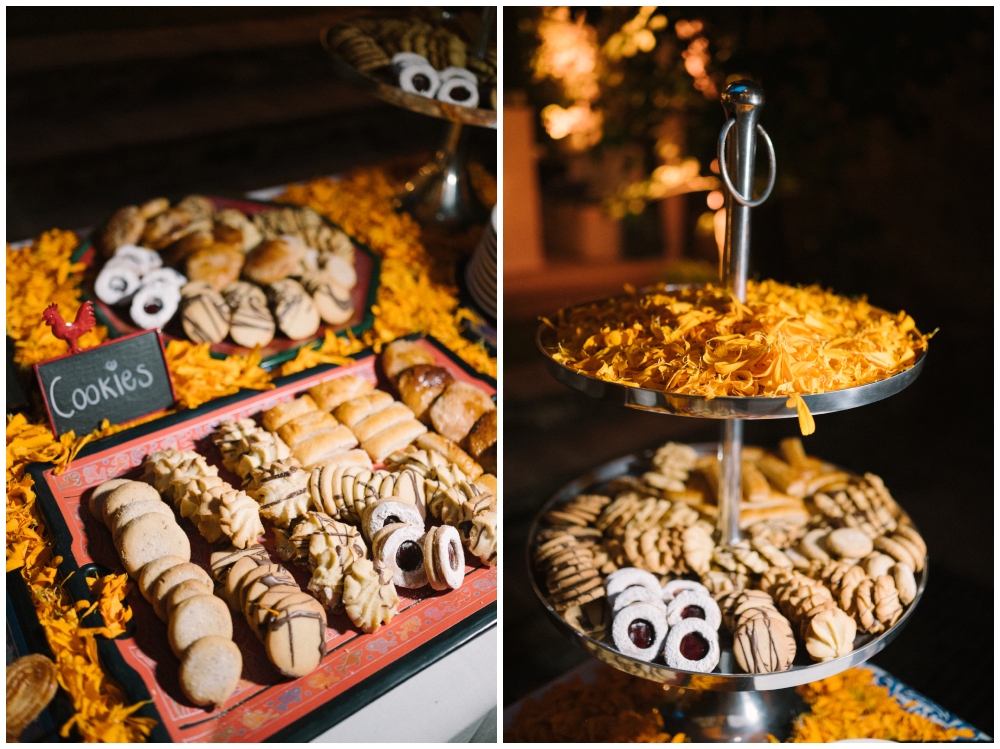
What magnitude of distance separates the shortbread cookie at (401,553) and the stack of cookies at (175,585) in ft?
0.76

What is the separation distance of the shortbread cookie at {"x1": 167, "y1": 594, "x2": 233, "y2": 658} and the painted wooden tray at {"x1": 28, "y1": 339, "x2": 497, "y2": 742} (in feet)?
0.09

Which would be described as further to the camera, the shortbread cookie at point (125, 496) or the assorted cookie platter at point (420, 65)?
the assorted cookie platter at point (420, 65)

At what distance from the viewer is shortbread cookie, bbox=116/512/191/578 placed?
1105 mm

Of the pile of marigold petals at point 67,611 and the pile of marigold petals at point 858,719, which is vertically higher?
the pile of marigold petals at point 67,611

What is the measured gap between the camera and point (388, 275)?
75.4 inches

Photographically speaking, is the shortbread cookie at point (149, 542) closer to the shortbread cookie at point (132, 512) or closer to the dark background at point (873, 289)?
the shortbread cookie at point (132, 512)

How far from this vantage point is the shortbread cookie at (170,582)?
1055 mm

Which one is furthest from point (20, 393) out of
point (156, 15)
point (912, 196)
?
point (912, 196)

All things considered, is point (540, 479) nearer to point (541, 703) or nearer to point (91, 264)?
point (541, 703)

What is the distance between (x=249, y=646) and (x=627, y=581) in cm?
57

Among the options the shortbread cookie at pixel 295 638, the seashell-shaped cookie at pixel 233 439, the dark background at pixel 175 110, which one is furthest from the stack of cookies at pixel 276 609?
the dark background at pixel 175 110

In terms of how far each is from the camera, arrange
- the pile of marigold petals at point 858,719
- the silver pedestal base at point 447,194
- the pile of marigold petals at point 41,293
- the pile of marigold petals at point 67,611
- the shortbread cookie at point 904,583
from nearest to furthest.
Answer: the pile of marigold petals at point 67,611
the shortbread cookie at point 904,583
the pile of marigold petals at point 858,719
the pile of marigold petals at point 41,293
the silver pedestal base at point 447,194

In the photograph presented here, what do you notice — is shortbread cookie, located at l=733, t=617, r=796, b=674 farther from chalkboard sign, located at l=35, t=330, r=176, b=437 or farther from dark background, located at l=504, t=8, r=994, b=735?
chalkboard sign, located at l=35, t=330, r=176, b=437

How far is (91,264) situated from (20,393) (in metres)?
0.52
